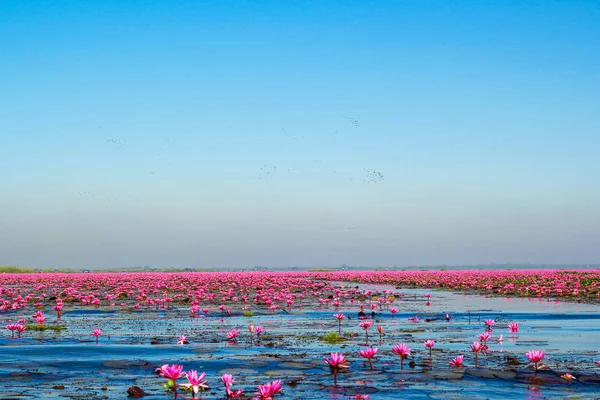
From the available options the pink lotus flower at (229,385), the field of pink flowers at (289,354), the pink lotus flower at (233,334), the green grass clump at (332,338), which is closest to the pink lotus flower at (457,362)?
the field of pink flowers at (289,354)

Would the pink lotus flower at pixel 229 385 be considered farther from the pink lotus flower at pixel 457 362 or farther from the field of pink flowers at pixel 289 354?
the pink lotus flower at pixel 457 362

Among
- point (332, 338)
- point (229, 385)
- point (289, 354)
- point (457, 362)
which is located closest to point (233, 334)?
point (289, 354)

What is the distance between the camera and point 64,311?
21047 mm

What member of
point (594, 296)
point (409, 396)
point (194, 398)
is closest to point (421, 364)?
point (409, 396)

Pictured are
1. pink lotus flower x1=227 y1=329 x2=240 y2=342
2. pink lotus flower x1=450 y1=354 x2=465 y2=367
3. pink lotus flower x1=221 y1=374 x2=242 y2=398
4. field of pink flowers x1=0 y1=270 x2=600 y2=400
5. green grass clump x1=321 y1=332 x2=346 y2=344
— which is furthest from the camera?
green grass clump x1=321 y1=332 x2=346 y2=344

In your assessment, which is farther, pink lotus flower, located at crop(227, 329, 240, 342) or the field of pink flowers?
pink lotus flower, located at crop(227, 329, 240, 342)

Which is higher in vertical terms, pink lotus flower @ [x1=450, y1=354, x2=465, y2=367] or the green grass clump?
pink lotus flower @ [x1=450, y1=354, x2=465, y2=367]

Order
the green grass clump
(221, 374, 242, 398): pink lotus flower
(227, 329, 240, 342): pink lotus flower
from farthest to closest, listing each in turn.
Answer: the green grass clump → (227, 329, 240, 342): pink lotus flower → (221, 374, 242, 398): pink lotus flower

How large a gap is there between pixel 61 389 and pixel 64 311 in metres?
14.3

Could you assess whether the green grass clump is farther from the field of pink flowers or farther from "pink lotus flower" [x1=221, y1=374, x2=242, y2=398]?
"pink lotus flower" [x1=221, y1=374, x2=242, y2=398]

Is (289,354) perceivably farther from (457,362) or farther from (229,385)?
(229,385)

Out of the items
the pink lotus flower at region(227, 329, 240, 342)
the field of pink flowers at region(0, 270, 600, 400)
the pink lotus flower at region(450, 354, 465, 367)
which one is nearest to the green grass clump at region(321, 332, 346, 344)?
the field of pink flowers at region(0, 270, 600, 400)

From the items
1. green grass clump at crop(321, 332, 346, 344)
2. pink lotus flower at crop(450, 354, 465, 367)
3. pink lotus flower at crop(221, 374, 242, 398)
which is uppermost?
pink lotus flower at crop(221, 374, 242, 398)

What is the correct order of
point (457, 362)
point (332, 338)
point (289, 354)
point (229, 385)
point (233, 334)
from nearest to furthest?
point (229, 385), point (457, 362), point (289, 354), point (233, 334), point (332, 338)
